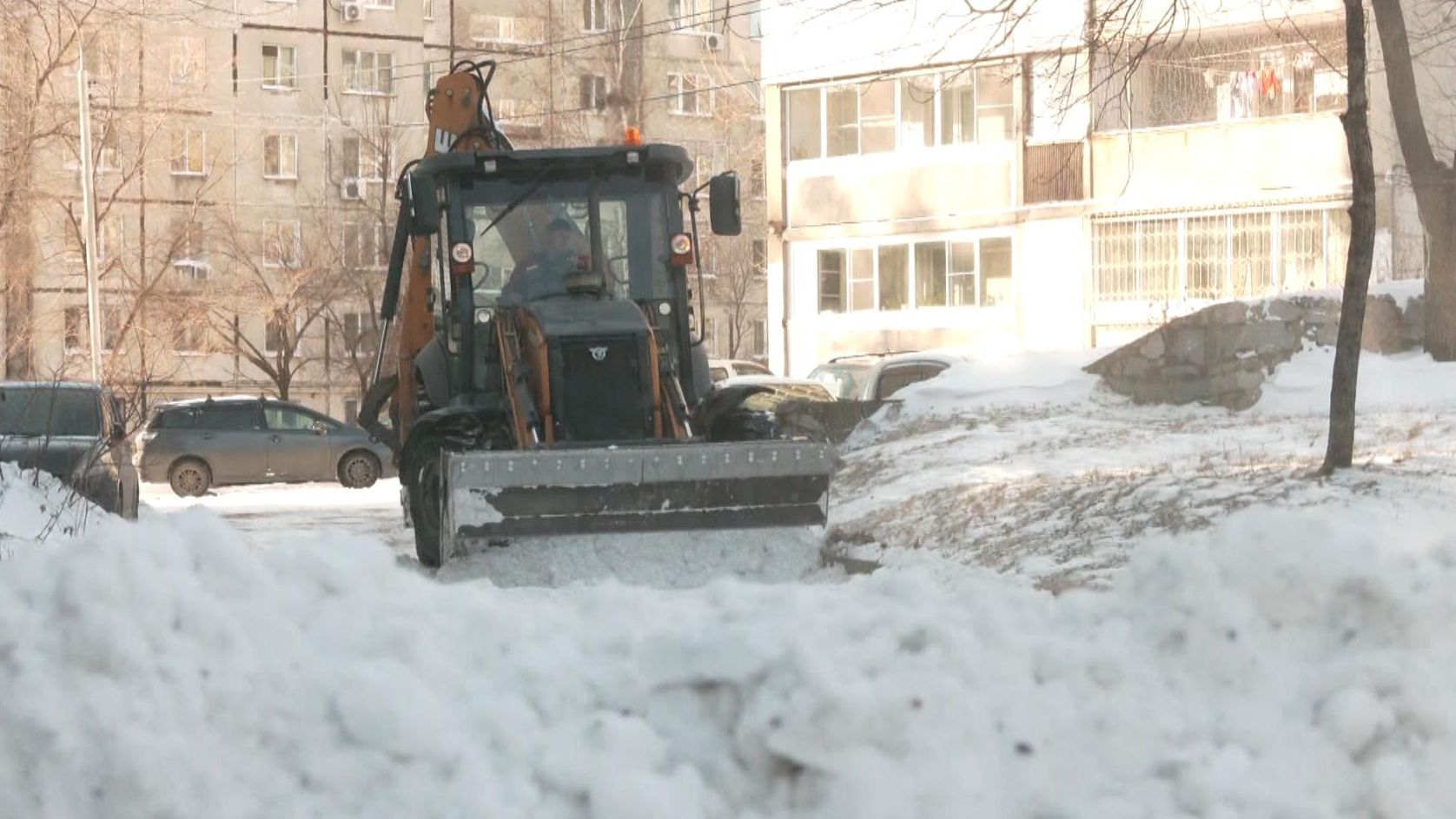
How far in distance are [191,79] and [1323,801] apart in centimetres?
4622

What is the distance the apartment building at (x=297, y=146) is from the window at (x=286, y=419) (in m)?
12.1

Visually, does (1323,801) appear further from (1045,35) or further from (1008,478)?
(1045,35)

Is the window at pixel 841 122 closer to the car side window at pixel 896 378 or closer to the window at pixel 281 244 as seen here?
the car side window at pixel 896 378

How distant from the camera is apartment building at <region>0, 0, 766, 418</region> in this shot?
147 feet

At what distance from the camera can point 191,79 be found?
154 ft

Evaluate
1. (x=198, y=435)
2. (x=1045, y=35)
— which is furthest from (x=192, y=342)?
(x=1045, y=35)

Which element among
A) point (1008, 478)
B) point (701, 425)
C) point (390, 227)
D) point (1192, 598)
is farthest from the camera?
point (390, 227)

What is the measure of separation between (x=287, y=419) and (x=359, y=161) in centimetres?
2694

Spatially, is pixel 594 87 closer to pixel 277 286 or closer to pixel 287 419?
pixel 277 286

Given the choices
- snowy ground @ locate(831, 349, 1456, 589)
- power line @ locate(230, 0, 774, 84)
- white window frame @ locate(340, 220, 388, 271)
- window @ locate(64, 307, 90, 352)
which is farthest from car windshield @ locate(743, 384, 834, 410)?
window @ locate(64, 307, 90, 352)

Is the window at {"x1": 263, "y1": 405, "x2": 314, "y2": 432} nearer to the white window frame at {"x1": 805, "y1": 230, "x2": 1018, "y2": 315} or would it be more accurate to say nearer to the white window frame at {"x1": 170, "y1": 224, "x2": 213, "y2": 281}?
the white window frame at {"x1": 805, "y1": 230, "x2": 1018, "y2": 315}

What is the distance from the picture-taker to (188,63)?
4738 cm

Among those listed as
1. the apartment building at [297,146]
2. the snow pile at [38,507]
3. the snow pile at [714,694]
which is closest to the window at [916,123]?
the apartment building at [297,146]

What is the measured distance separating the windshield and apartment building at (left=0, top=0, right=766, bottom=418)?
95.2 feet
